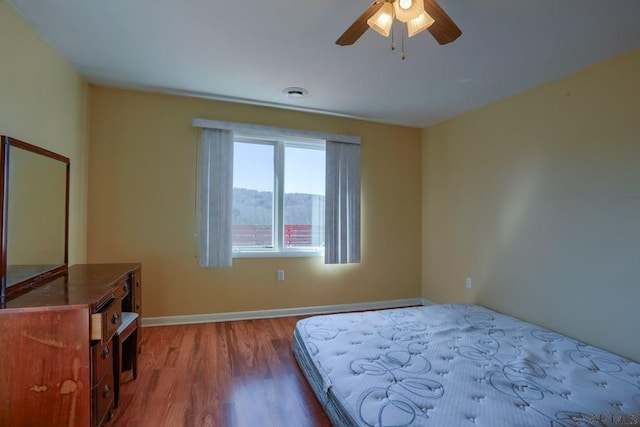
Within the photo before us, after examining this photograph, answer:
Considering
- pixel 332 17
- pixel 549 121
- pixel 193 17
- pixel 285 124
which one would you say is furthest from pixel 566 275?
pixel 193 17

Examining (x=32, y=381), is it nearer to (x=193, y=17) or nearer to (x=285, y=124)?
(x=193, y=17)

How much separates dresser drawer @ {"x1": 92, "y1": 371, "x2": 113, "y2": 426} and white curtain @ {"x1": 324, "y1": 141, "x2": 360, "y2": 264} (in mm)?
2295

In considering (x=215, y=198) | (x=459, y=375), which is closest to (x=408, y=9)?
(x=459, y=375)

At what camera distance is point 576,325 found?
7.76 ft

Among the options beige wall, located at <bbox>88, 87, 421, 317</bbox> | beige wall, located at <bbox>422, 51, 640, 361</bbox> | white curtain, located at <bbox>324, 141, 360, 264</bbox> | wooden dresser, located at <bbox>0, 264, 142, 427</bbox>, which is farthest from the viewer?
white curtain, located at <bbox>324, 141, 360, 264</bbox>

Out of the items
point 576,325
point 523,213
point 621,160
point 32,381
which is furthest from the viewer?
point 523,213

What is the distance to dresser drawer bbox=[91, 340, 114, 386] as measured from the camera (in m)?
1.38

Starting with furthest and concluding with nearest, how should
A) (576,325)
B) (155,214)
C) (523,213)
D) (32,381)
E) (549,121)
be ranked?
(155,214) < (523,213) < (549,121) < (576,325) < (32,381)

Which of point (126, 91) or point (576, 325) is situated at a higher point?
point (126, 91)

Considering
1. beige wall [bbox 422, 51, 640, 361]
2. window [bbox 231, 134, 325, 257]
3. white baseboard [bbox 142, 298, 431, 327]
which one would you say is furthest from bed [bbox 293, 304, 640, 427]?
window [bbox 231, 134, 325, 257]

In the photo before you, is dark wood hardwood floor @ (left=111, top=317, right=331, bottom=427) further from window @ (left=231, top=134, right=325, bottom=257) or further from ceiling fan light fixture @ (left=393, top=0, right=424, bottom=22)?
ceiling fan light fixture @ (left=393, top=0, right=424, bottom=22)

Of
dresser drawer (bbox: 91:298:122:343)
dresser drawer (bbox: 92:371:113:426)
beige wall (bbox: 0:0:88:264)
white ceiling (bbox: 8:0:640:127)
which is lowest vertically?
dresser drawer (bbox: 92:371:113:426)

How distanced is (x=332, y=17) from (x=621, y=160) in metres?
2.24

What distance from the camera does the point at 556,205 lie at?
98.7 inches
